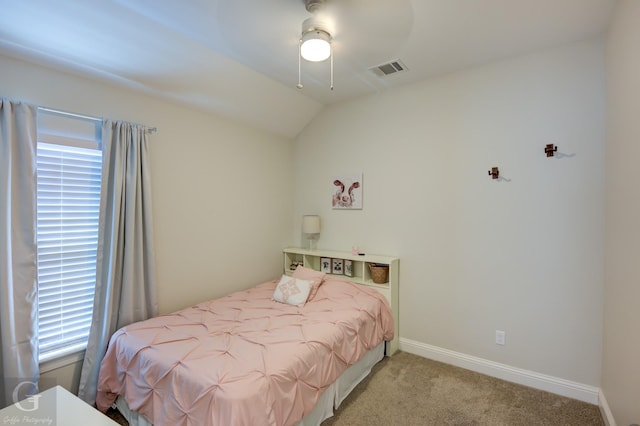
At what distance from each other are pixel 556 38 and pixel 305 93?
2225 mm

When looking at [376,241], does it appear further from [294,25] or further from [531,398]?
[294,25]

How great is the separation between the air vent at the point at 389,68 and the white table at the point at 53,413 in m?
2.96

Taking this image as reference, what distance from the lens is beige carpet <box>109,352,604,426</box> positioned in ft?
6.70

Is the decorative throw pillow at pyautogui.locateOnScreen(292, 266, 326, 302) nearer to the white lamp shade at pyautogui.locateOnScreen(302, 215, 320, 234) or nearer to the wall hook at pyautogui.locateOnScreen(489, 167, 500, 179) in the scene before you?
the white lamp shade at pyautogui.locateOnScreen(302, 215, 320, 234)

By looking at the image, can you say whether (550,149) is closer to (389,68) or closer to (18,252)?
(389,68)

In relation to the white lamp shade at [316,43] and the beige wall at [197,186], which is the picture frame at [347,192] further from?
the white lamp shade at [316,43]

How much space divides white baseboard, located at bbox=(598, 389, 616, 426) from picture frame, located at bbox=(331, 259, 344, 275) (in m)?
2.26

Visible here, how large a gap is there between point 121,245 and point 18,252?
1.84ft

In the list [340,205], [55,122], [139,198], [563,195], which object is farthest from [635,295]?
[55,122]

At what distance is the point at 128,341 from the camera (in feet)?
6.51

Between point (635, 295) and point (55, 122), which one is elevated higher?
point (55, 122)

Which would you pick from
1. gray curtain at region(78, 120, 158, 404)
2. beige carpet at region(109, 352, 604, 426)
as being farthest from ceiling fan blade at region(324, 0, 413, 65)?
beige carpet at region(109, 352, 604, 426)

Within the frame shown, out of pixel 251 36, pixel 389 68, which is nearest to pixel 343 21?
pixel 251 36
